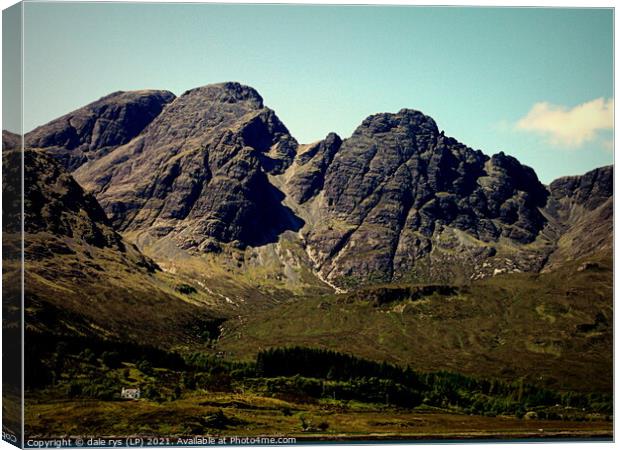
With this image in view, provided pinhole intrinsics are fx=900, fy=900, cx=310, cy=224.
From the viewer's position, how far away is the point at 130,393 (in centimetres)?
16938

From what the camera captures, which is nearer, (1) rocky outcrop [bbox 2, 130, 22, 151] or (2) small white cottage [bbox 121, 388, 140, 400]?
(1) rocky outcrop [bbox 2, 130, 22, 151]

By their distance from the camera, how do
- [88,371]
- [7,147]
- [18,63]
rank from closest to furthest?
[18,63], [7,147], [88,371]

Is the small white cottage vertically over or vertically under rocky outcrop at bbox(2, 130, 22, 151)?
under

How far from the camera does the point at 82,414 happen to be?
136m

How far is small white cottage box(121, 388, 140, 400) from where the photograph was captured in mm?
165238

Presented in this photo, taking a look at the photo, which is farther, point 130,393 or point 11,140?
point 130,393

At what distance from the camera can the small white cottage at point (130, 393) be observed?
165 m

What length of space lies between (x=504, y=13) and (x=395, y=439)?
66232 millimetres

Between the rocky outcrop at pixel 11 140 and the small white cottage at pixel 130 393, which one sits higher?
the rocky outcrop at pixel 11 140

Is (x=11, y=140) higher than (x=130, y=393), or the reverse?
(x=11, y=140)

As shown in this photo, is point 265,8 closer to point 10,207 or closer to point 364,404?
point 10,207

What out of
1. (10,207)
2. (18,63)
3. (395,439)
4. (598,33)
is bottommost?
(395,439)

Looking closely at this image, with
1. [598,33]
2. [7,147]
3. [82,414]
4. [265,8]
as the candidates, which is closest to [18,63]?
[7,147]

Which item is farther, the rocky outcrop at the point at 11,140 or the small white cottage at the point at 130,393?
the small white cottage at the point at 130,393
